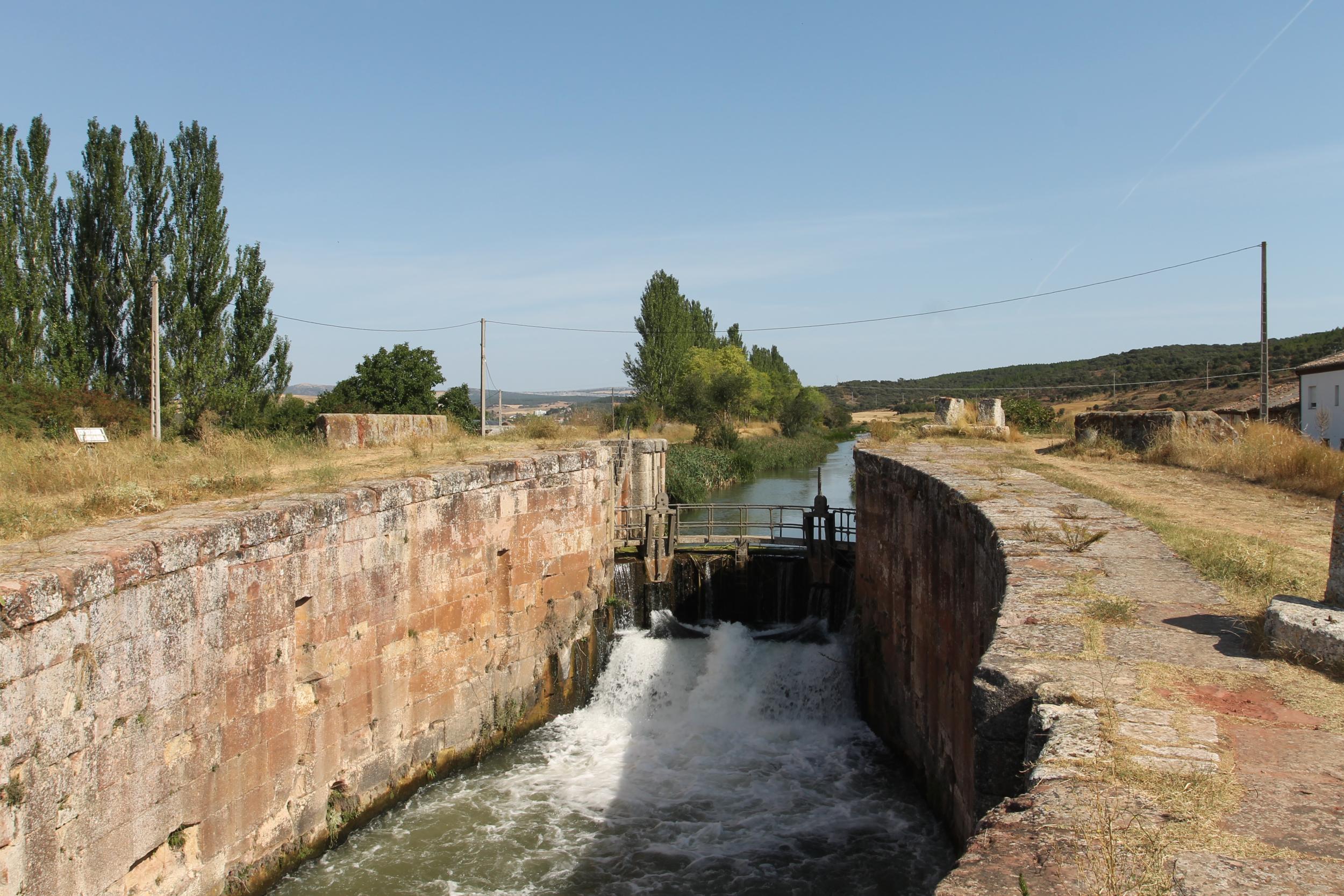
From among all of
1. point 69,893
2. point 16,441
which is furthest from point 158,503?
point 16,441

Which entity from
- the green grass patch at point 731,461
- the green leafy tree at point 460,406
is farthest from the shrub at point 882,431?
the green leafy tree at point 460,406

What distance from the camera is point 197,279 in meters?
21.0

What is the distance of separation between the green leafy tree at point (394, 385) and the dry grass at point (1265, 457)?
18.5m

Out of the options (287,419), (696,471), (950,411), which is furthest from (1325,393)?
(287,419)

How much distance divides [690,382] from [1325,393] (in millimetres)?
26730

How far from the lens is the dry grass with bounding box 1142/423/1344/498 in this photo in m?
9.11

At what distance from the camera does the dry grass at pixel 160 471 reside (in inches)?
273

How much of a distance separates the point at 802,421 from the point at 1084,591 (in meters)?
46.3

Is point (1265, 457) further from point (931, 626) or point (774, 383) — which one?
point (774, 383)

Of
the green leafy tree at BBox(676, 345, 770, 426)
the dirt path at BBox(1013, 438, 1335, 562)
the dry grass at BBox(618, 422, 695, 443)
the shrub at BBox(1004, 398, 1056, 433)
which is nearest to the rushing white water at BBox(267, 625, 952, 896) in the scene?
the dirt path at BBox(1013, 438, 1335, 562)

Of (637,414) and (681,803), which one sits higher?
(637,414)

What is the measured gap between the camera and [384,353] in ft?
83.9

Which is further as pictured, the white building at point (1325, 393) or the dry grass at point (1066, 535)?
the white building at point (1325, 393)

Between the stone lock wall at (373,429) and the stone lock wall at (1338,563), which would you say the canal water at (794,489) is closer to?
the stone lock wall at (373,429)
